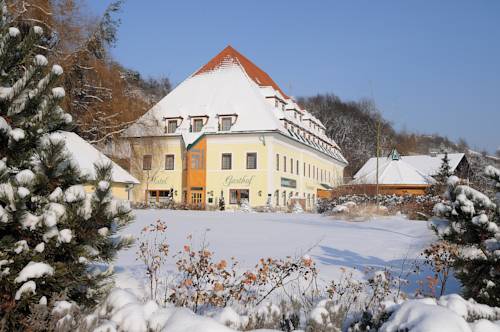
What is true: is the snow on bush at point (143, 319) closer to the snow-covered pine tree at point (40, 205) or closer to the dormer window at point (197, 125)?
the snow-covered pine tree at point (40, 205)

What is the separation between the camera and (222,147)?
145 ft

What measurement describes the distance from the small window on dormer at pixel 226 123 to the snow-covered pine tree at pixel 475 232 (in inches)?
1545

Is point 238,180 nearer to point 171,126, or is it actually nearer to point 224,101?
point 224,101

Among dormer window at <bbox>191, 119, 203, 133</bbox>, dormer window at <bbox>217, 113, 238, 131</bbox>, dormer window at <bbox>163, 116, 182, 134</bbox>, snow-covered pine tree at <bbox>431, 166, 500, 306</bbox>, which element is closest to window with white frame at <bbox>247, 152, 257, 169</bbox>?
dormer window at <bbox>217, 113, 238, 131</bbox>

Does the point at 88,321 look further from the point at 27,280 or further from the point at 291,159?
the point at 291,159

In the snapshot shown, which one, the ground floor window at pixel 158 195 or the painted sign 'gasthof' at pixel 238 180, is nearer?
the painted sign 'gasthof' at pixel 238 180

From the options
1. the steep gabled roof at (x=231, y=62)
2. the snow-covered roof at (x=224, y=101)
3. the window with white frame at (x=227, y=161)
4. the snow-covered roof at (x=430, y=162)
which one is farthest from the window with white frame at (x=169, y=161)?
the snow-covered roof at (x=430, y=162)

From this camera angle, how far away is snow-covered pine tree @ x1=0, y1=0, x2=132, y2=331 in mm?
3912

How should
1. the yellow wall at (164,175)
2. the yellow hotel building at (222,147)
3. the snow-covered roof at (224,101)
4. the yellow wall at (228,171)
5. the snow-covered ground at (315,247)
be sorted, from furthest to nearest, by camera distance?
the yellow wall at (164,175) < the snow-covered roof at (224,101) < the yellow hotel building at (222,147) < the yellow wall at (228,171) < the snow-covered ground at (315,247)

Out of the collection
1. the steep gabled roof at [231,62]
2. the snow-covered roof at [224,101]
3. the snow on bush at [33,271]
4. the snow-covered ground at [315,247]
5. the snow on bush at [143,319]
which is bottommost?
the snow-covered ground at [315,247]

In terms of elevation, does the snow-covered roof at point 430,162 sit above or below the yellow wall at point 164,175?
above

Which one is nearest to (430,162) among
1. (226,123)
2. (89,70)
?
(226,123)

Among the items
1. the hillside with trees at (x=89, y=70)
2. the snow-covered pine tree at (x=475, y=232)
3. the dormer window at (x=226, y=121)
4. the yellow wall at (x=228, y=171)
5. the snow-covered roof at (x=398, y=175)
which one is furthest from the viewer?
the snow-covered roof at (x=398, y=175)

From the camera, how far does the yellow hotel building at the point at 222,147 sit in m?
43.1
